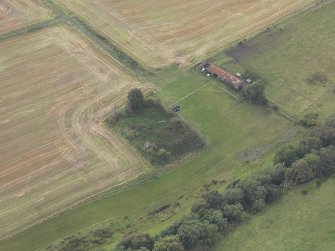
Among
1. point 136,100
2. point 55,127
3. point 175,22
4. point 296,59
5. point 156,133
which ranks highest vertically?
point 175,22

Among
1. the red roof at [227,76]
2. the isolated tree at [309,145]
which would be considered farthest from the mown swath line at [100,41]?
the isolated tree at [309,145]

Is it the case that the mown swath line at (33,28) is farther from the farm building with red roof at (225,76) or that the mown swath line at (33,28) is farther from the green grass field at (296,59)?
the green grass field at (296,59)

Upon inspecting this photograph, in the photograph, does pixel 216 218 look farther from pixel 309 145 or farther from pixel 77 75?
pixel 77 75

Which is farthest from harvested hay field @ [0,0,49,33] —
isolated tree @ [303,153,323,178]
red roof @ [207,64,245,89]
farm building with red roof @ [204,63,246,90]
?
isolated tree @ [303,153,323,178]

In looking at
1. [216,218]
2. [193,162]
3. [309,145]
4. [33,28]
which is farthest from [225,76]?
[33,28]

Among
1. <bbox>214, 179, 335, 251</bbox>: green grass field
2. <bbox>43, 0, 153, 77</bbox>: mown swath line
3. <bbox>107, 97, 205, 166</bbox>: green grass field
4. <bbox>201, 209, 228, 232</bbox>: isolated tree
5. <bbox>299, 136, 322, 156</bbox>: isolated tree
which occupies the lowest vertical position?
<bbox>214, 179, 335, 251</bbox>: green grass field

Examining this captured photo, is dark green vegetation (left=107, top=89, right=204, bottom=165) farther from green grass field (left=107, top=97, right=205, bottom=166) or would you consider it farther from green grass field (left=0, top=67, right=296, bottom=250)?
green grass field (left=0, top=67, right=296, bottom=250)
